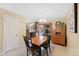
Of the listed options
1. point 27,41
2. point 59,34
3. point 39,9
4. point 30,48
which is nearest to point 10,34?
point 27,41

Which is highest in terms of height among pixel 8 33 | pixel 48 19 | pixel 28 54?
pixel 48 19

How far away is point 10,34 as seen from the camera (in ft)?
7.82

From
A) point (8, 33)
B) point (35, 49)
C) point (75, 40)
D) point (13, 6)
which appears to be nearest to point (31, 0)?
point (13, 6)

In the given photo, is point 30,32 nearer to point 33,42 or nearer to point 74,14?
point 33,42

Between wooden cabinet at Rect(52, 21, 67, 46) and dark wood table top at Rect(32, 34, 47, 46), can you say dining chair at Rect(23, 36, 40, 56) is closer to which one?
dark wood table top at Rect(32, 34, 47, 46)

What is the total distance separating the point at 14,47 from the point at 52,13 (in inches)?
36.1

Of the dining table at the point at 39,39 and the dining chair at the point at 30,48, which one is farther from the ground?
the dining table at the point at 39,39

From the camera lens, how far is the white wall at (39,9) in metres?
2.30

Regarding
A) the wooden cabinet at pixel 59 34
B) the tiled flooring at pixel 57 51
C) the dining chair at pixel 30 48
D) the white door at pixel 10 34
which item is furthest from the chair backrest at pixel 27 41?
the wooden cabinet at pixel 59 34

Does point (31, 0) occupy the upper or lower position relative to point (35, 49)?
upper

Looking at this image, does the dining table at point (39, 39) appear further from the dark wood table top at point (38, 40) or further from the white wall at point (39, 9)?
the white wall at point (39, 9)

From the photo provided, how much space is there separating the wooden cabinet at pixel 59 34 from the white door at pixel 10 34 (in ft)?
2.24

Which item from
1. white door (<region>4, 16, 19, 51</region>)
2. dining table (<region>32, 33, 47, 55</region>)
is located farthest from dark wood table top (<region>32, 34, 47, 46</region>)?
white door (<region>4, 16, 19, 51</region>)

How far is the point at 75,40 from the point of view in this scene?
89.0 inches
